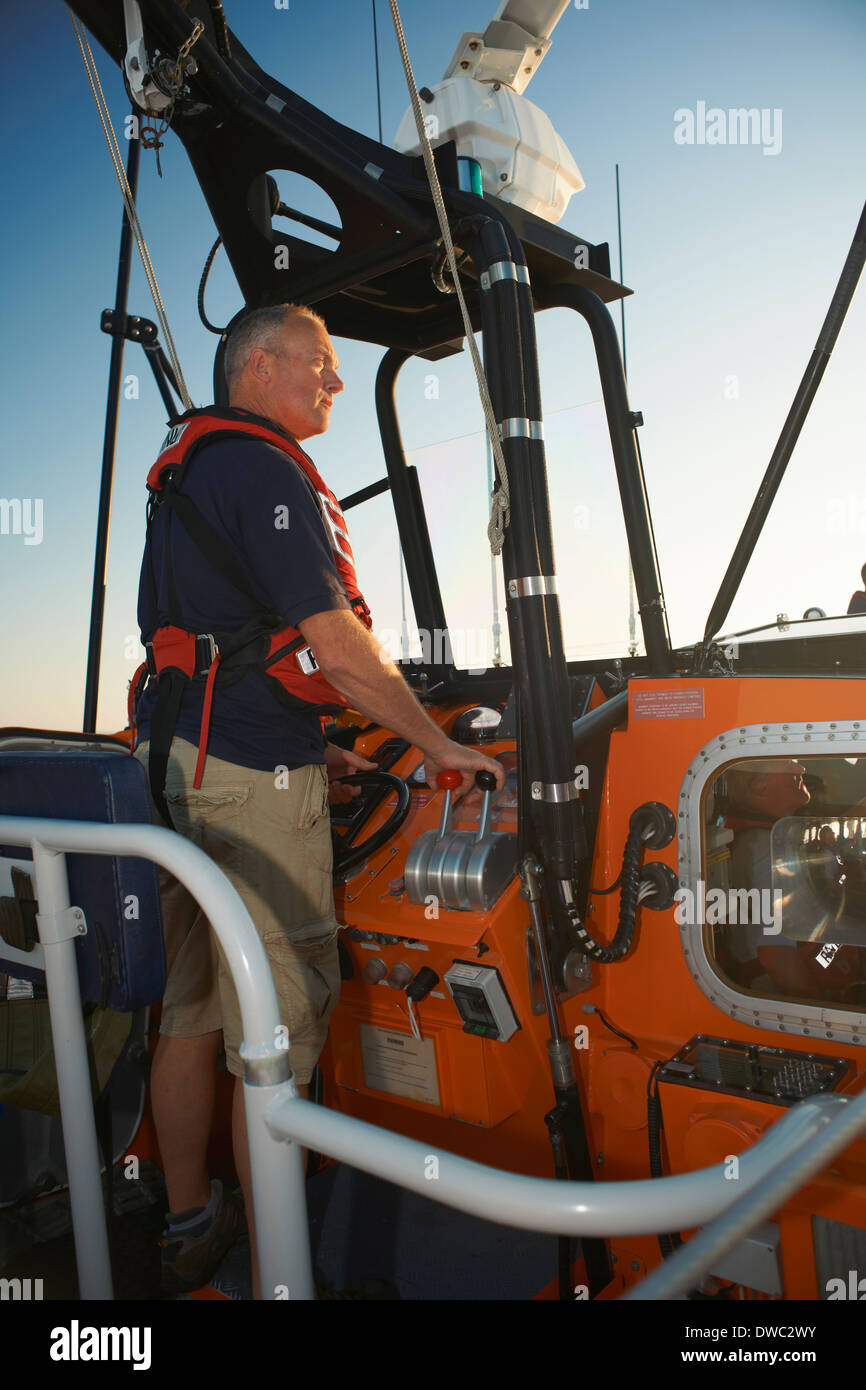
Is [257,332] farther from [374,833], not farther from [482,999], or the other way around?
[482,999]

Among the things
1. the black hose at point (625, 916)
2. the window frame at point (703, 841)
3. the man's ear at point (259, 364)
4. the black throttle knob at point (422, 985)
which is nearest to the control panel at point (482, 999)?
the black throttle knob at point (422, 985)

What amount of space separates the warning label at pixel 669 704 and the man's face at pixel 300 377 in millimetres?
1013

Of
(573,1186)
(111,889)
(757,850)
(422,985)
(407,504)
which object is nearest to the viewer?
(573,1186)

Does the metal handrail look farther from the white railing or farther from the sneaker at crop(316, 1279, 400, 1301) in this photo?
the sneaker at crop(316, 1279, 400, 1301)

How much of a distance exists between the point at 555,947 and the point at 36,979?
3.65ft

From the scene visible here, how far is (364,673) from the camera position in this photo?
1.80m

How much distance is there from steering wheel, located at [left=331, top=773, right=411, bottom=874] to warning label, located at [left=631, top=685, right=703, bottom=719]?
68cm

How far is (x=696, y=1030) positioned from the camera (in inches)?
82.7

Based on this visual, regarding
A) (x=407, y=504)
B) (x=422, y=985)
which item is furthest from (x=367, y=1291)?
(x=407, y=504)

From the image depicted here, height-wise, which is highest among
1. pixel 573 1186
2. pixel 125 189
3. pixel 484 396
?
pixel 125 189

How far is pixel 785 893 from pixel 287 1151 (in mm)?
1539

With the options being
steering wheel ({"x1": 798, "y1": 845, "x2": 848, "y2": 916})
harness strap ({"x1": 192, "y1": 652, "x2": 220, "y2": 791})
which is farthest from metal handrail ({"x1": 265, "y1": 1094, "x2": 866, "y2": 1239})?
steering wheel ({"x1": 798, "y1": 845, "x2": 848, "y2": 916})

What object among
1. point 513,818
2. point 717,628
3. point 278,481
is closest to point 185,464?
point 278,481

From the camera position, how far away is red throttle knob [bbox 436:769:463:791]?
206cm
